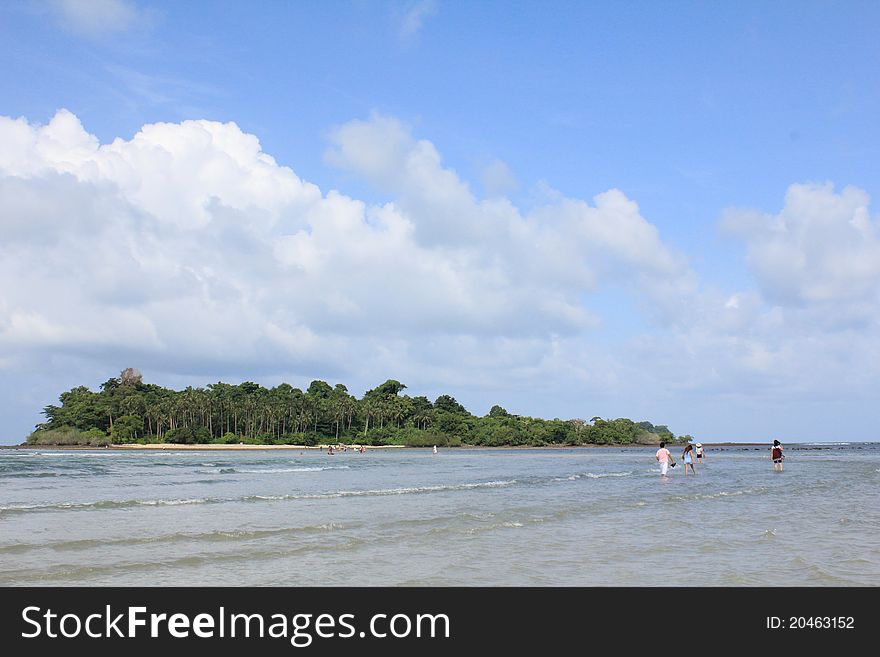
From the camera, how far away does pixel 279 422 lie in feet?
477

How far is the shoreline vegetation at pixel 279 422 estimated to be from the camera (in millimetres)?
130875

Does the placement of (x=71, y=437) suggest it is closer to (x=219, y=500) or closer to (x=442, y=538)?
(x=219, y=500)

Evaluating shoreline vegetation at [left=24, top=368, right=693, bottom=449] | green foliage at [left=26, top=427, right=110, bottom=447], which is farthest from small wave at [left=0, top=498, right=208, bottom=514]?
green foliage at [left=26, top=427, right=110, bottom=447]

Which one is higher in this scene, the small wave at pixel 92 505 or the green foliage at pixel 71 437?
the small wave at pixel 92 505

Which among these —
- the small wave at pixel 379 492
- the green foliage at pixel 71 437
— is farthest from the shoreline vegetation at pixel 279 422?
the small wave at pixel 379 492

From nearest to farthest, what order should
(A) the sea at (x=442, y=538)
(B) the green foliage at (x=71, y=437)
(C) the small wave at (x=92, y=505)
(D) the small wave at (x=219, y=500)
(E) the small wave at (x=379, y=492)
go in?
(A) the sea at (x=442, y=538), (C) the small wave at (x=92, y=505), (D) the small wave at (x=219, y=500), (E) the small wave at (x=379, y=492), (B) the green foliage at (x=71, y=437)

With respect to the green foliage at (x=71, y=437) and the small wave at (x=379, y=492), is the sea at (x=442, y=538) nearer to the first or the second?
the small wave at (x=379, y=492)

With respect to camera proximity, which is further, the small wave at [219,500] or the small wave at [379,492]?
the small wave at [379,492]

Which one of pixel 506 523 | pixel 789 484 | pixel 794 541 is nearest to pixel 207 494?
pixel 506 523

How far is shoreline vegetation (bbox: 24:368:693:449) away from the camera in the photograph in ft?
429

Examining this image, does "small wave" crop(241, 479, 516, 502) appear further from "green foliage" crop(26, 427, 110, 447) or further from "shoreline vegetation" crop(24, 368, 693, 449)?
"green foliage" crop(26, 427, 110, 447)

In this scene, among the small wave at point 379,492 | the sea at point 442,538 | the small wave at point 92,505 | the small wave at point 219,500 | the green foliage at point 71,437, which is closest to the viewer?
the sea at point 442,538

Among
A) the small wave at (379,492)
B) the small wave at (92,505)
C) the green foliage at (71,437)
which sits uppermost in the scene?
the small wave at (92,505)
